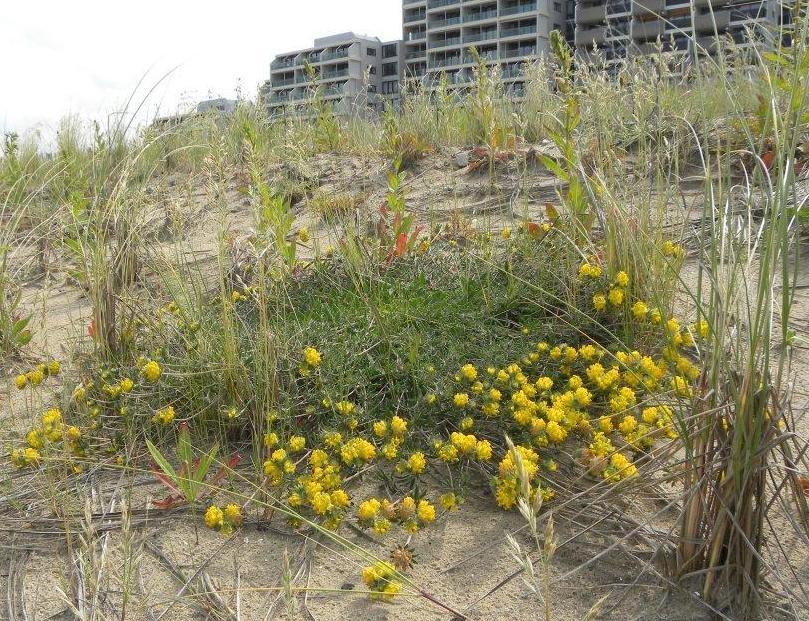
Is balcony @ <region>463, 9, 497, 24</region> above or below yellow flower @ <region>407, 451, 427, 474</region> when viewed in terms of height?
above

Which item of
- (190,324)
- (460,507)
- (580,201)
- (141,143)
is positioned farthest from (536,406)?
(141,143)

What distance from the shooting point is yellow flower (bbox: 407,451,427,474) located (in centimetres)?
179

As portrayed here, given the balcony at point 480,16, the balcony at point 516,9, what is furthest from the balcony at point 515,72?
the balcony at point 480,16

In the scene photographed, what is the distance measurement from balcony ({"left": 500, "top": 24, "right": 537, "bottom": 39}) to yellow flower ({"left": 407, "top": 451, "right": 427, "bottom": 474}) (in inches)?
1980

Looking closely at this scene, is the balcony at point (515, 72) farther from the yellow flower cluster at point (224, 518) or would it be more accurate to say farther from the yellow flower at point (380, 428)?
the yellow flower cluster at point (224, 518)

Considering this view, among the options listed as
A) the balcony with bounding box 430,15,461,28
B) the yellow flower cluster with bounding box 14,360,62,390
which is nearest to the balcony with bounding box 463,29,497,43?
the balcony with bounding box 430,15,461,28

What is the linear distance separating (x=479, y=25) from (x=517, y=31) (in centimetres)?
395

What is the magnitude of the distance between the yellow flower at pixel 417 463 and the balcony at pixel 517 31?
5029cm

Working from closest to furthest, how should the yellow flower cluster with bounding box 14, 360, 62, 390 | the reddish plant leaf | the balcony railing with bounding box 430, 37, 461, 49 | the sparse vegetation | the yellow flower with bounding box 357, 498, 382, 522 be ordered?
the sparse vegetation, the yellow flower with bounding box 357, 498, 382, 522, the reddish plant leaf, the yellow flower cluster with bounding box 14, 360, 62, 390, the balcony railing with bounding box 430, 37, 461, 49

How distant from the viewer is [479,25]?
50.9m

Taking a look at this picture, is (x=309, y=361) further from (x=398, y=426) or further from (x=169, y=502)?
(x=169, y=502)

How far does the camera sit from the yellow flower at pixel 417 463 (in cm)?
179

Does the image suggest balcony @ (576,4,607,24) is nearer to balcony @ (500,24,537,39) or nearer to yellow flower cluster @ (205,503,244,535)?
balcony @ (500,24,537,39)

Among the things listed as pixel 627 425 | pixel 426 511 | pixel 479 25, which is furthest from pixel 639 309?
pixel 479 25
